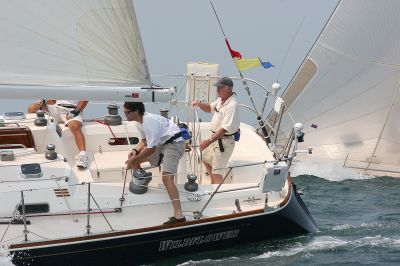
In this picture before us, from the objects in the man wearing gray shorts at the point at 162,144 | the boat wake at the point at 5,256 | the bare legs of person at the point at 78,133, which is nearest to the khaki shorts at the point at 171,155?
the man wearing gray shorts at the point at 162,144

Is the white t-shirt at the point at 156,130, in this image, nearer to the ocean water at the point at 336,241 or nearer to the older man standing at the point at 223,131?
the older man standing at the point at 223,131

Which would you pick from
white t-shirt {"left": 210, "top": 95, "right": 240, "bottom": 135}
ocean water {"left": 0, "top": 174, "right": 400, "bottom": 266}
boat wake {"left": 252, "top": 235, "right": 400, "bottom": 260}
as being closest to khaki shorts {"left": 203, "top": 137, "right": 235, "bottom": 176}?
white t-shirt {"left": 210, "top": 95, "right": 240, "bottom": 135}

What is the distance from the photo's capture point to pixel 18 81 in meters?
9.02

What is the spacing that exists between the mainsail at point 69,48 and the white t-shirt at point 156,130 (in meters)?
0.45

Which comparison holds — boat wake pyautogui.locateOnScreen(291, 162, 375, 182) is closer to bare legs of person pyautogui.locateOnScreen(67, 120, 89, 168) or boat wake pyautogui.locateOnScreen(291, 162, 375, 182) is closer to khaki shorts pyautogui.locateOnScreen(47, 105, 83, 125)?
khaki shorts pyautogui.locateOnScreen(47, 105, 83, 125)

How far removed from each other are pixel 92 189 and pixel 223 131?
1.79 m

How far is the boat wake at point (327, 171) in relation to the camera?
15648 mm

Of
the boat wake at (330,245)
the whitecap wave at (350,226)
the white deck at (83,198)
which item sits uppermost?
the white deck at (83,198)

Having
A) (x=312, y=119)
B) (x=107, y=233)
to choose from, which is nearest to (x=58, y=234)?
(x=107, y=233)

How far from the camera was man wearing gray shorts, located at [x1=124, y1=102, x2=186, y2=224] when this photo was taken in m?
9.31

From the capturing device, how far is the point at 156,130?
9391 mm

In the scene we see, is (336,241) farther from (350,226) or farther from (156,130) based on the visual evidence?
(156,130)

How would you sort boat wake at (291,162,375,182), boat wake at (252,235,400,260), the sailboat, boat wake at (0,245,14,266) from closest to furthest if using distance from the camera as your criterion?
boat wake at (0,245,14,266)
the sailboat
boat wake at (252,235,400,260)
boat wake at (291,162,375,182)

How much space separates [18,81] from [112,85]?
0.95 meters
